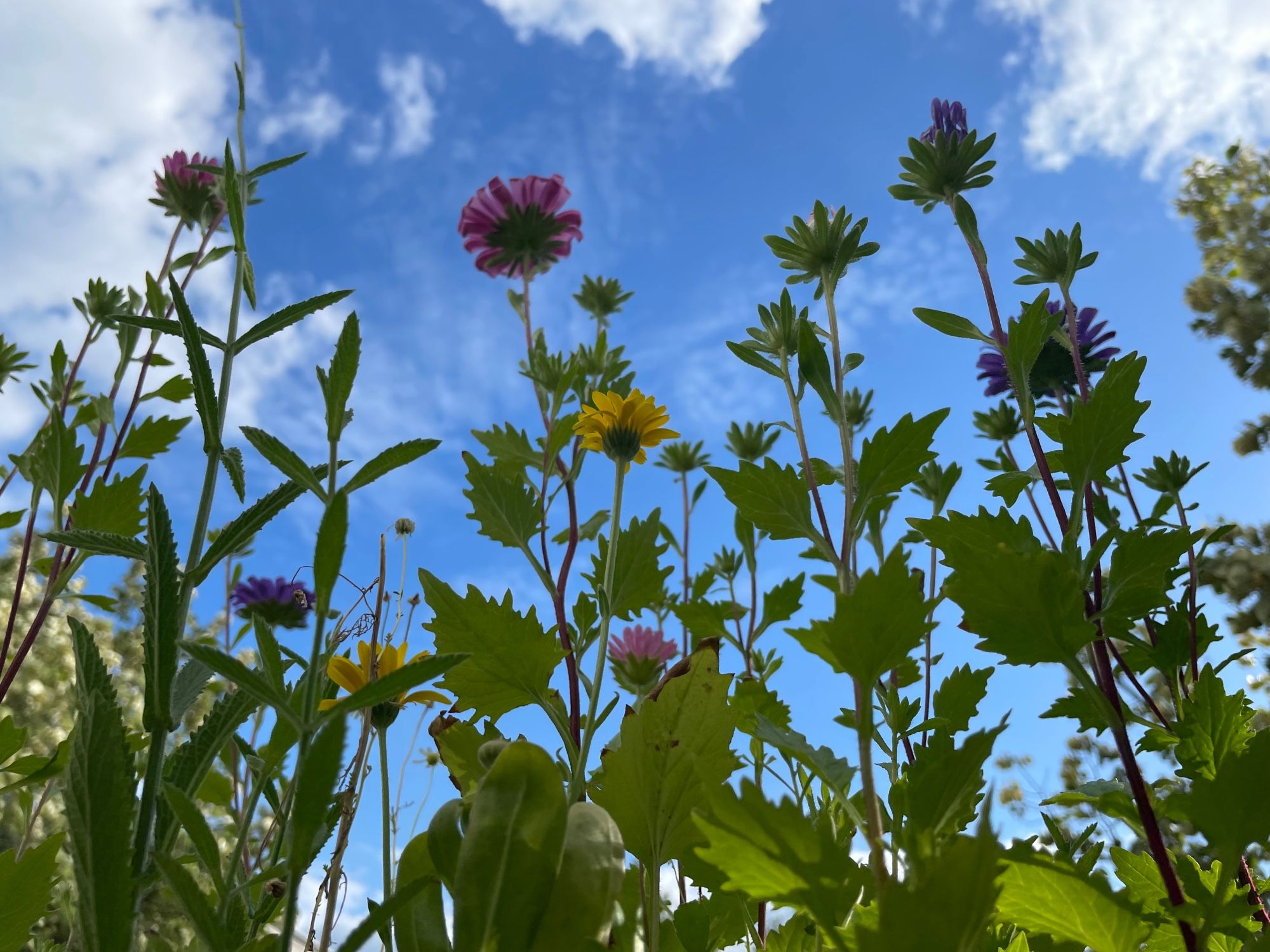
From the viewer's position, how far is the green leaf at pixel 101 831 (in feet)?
1.07

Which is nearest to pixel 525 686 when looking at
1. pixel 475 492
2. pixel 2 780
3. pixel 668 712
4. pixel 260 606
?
pixel 668 712

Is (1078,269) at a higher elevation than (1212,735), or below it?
higher

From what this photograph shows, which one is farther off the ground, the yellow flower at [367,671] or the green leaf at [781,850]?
the yellow flower at [367,671]

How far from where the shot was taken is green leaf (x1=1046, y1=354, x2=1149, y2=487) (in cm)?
60

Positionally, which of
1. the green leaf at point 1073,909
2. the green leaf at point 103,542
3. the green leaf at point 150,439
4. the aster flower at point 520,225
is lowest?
the green leaf at point 1073,909

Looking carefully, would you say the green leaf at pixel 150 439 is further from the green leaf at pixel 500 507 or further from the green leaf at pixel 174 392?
the green leaf at pixel 500 507

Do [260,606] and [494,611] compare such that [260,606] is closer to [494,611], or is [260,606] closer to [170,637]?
[494,611]


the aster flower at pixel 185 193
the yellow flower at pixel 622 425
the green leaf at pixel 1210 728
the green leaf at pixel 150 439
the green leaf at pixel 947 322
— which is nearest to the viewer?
the green leaf at pixel 1210 728

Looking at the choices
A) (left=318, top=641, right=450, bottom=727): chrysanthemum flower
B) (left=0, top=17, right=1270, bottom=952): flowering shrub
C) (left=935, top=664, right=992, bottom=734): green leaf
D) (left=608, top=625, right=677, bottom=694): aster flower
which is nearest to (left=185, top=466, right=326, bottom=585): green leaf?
(left=0, top=17, right=1270, bottom=952): flowering shrub

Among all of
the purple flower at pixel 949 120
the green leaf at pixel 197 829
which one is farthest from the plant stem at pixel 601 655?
the purple flower at pixel 949 120

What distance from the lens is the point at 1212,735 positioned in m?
0.59

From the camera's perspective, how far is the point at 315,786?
28 cm

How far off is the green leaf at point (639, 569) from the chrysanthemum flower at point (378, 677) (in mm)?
191

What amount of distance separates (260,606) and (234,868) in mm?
1721
